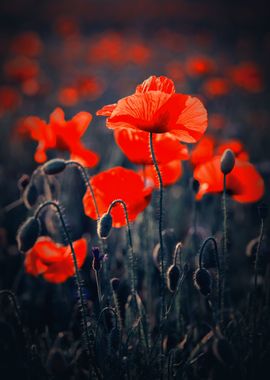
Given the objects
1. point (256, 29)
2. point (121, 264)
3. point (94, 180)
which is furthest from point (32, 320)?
point (256, 29)

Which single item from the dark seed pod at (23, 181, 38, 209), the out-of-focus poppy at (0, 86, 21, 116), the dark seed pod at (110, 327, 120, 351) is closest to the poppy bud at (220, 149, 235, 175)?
the dark seed pod at (110, 327, 120, 351)

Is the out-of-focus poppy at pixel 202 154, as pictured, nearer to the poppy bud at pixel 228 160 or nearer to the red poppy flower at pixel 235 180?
the red poppy flower at pixel 235 180

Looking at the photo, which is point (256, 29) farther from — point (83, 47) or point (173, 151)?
point (173, 151)

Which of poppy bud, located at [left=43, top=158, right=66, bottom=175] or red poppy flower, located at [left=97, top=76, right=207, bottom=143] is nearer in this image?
red poppy flower, located at [left=97, top=76, right=207, bottom=143]

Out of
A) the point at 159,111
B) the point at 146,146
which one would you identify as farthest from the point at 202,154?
the point at 159,111

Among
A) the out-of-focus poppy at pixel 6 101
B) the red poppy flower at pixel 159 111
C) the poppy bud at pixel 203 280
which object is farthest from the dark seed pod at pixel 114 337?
the out-of-focus poppy at pixel 6 101

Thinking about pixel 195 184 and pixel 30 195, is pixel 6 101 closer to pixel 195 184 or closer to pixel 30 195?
pixel 30 195

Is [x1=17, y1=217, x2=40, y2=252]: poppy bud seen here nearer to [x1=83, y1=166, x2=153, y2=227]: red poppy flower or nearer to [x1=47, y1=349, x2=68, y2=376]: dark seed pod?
[x1=83, y1=166, x2=153, y2=227]: red poppy flower
